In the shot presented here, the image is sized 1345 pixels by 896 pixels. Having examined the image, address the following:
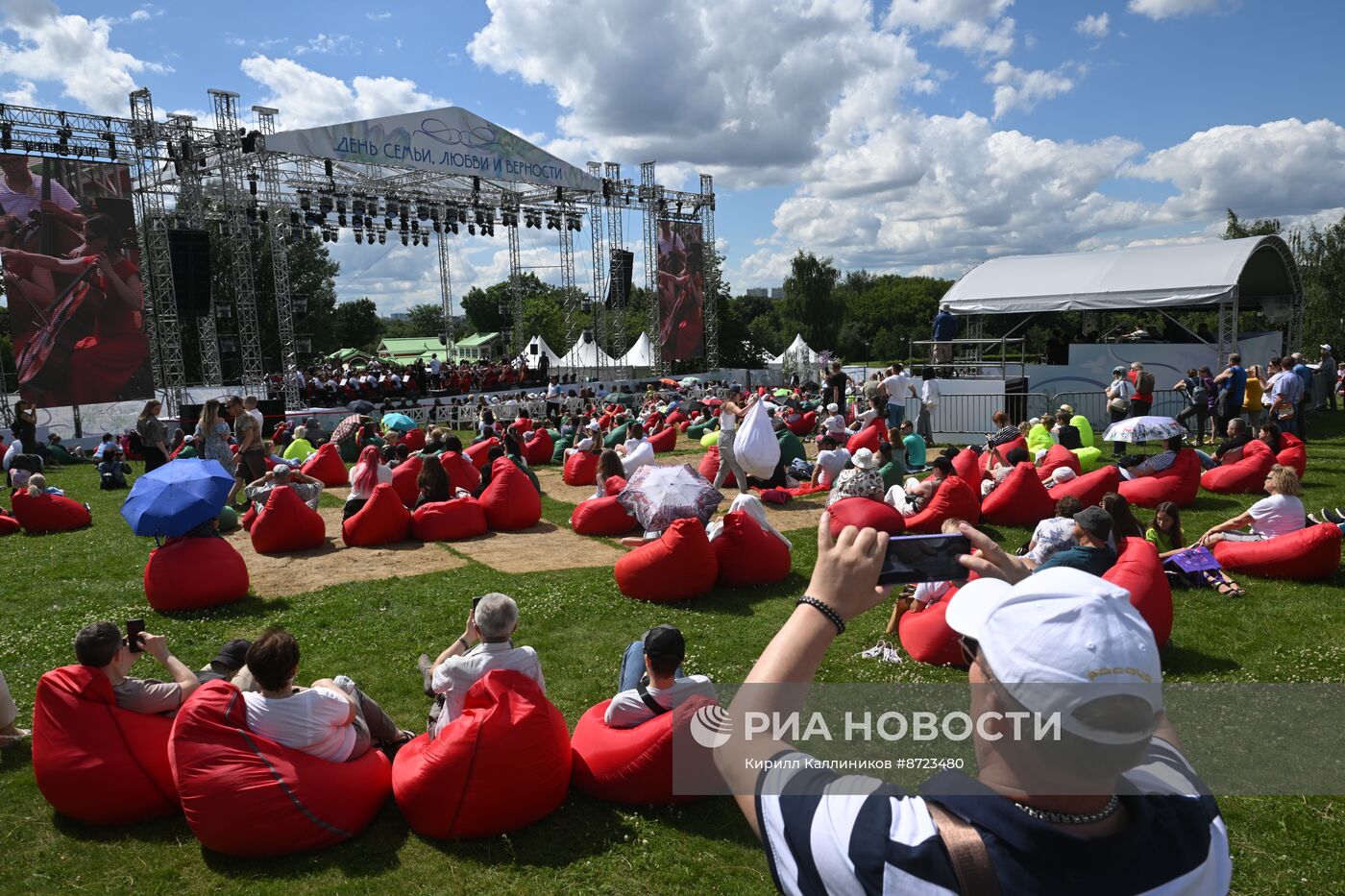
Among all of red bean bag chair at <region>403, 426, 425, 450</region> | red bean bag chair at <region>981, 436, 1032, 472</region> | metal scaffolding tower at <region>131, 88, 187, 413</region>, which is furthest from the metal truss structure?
red bean bag chair at <region>981, 436, 1032, 472</region>

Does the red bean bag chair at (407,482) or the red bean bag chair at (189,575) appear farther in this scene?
the red bean bag chair at (407,482)

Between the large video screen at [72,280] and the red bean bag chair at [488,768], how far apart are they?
20386 mm

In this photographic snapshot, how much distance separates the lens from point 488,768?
13.5ft

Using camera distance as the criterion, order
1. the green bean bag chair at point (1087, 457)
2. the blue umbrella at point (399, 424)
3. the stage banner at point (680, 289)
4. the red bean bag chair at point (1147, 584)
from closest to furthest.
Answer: the red bean bag chair at point (1147, 584), the green bean bag chair at point (1087, 457), the blue umbrella at point (399, 424), the stage banner at point (680, 289)

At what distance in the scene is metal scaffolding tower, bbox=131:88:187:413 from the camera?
21.5 meters

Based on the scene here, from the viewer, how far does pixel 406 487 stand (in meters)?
11.9

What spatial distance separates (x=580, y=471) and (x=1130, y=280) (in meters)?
15.0

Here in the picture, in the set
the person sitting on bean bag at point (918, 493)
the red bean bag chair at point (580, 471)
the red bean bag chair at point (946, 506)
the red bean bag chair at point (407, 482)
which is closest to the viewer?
the red bean bag chair at point (946, 506)

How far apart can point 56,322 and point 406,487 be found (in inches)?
548

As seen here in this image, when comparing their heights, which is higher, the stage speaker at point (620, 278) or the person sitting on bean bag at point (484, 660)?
the stage speaker at point (620, 278)

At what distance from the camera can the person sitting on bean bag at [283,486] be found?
10875 mm

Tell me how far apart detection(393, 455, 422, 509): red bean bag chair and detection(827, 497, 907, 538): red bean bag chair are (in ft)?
19.5

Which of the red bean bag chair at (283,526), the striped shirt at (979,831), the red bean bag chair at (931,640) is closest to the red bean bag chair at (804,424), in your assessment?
the red bean bag chair at (283,526)

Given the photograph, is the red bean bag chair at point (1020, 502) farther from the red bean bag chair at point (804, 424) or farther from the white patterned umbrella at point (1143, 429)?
the red bean bag chair at point (804, 424)
